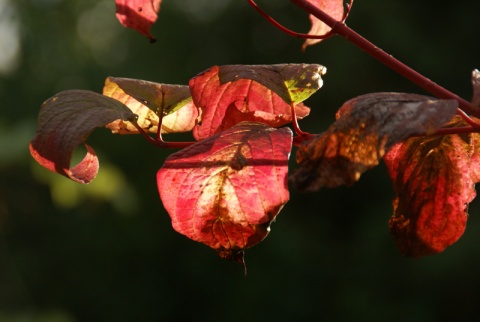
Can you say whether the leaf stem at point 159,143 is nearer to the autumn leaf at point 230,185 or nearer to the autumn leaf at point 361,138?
the autumn leaf at point 230,185

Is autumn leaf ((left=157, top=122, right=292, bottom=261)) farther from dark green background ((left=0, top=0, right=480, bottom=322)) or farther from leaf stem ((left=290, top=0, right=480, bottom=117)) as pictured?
dark green background ((left=0, top=0, right=480, bottom=322))

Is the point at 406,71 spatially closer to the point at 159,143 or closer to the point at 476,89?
the point at 476,89

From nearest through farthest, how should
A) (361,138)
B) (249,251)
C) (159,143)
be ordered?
(361,138), (159,143), (249,251)

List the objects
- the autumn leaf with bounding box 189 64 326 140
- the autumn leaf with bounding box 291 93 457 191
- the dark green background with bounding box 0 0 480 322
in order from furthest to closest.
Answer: the dark green background with bounding box 0 0 480 322 → the autumn leaf with bounding box 189 64 326 140 → the autumn leaf with bounding box 291 93 457 191

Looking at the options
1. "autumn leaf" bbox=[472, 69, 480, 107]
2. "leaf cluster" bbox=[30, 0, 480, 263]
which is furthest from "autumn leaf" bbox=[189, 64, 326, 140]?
"autumn leaf" bbox=[472, 69, 480, 107]

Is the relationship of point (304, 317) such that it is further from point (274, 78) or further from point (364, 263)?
point (274, 78)

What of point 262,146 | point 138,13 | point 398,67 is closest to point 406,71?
point 398,67

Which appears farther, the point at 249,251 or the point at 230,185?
the point at 249,251
